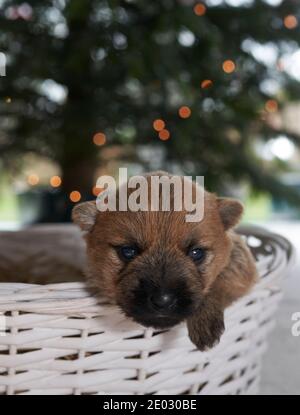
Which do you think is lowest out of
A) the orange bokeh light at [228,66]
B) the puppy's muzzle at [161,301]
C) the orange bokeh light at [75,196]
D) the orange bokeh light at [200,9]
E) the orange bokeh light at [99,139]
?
the puppy's muzzle at [161,301]

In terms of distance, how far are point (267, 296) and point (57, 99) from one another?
1.46 metres

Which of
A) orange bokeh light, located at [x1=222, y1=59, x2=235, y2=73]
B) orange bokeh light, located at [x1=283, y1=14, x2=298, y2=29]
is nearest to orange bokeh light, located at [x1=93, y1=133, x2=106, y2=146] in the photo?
orange bokeh light, located at [x1=222, y1=59, x2=235, y2=73]

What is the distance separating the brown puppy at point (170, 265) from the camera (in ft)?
2.16

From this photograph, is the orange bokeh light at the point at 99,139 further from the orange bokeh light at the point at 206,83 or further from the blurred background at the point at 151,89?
the orange bokeh light at the point at 206,83

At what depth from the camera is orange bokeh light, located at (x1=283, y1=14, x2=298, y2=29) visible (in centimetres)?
204

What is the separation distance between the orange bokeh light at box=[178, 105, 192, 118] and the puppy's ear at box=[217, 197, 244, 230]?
111 centimetres

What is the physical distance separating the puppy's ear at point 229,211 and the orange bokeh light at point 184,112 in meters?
1.11

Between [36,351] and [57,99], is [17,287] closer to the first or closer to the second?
[36,351]

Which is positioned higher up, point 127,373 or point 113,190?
point 113,190

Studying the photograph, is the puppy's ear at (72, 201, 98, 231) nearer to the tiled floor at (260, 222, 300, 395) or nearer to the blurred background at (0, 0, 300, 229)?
the tiled floor at (260, 222, 300, 395)

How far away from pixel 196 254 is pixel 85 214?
164mm

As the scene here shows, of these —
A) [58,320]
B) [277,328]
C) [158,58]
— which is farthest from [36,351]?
[158,58]

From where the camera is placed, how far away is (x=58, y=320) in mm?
673

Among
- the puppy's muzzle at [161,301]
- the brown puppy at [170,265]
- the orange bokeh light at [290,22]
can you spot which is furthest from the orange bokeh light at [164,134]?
the puppy's muzzle at [161,301]
